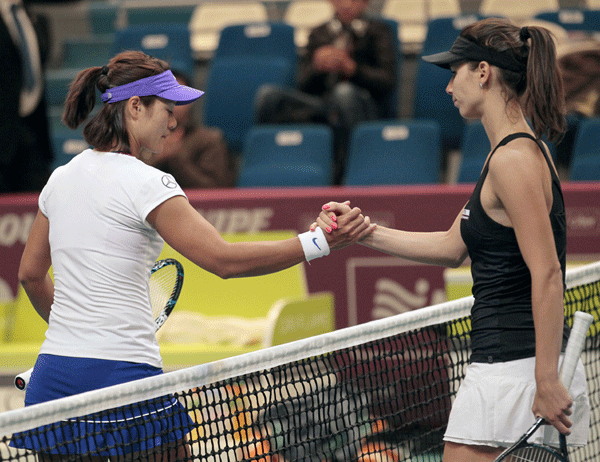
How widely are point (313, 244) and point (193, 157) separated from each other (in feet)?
13.0

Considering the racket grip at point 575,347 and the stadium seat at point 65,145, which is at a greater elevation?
the racket grip at point 575,347

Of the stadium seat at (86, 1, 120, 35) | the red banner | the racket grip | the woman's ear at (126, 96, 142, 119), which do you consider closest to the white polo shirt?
the woman's ear at (126, 96, 142, 119)

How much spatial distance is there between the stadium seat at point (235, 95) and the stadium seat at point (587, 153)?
8.44 feet

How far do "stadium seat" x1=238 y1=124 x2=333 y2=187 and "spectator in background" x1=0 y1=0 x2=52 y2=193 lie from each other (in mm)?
1656

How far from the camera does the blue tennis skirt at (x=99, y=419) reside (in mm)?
2105

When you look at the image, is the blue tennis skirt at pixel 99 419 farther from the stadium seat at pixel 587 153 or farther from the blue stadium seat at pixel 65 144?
the blue stadium seat at pixel 65 144

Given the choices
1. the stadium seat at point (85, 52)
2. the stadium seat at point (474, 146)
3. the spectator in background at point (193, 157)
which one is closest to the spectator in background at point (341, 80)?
the spectator in background at point (193, 157)

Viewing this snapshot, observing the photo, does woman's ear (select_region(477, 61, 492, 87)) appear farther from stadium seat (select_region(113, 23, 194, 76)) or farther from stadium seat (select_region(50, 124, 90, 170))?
stadium seat (select_region(113, 23, 194, 76))

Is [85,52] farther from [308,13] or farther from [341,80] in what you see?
[341,80]

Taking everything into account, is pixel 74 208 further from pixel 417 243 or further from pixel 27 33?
pixel 27 33

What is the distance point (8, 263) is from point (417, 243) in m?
3.84

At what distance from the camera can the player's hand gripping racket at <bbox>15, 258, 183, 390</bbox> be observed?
2609 mm

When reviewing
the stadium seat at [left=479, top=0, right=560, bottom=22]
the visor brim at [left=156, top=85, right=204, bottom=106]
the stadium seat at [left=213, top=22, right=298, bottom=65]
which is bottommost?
the stadium seat at [left=213, top=22, right=298, bottom=65]

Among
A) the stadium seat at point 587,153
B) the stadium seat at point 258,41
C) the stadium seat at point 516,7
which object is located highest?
the stadium seat at point 516,7
